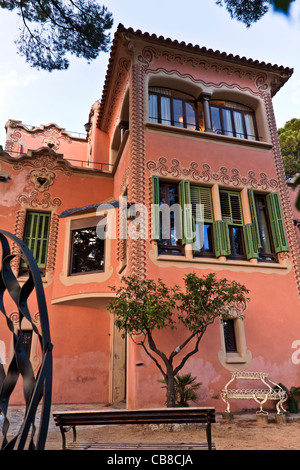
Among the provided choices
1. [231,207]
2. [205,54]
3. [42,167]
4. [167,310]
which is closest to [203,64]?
[205,54]

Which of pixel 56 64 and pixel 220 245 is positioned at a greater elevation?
pixel 56 64

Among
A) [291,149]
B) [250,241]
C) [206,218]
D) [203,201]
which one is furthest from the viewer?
[291,149]

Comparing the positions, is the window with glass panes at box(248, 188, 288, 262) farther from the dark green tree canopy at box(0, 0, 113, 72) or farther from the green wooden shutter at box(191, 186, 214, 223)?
the dark green tree canopy at box(0, 0, 113, 72)

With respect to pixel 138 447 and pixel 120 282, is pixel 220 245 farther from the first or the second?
pixel 138 447

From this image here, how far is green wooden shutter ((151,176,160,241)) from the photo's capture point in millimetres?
8625

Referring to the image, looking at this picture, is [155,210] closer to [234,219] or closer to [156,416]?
[234,219]

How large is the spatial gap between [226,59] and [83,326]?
9.66 metres

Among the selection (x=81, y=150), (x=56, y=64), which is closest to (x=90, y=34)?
(x=56, y=64)

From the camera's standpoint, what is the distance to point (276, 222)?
9852 millimetres

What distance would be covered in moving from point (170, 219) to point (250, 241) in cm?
229

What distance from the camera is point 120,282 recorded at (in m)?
9.64

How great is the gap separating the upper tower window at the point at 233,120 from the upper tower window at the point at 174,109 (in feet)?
1.88

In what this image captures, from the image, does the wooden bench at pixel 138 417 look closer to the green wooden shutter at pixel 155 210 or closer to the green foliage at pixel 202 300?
the green foliage at pixel 202 300
